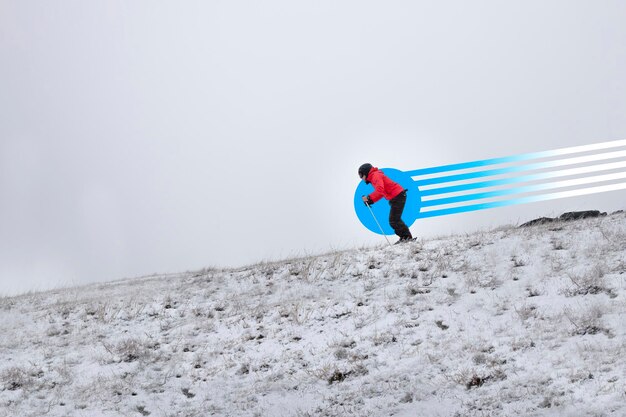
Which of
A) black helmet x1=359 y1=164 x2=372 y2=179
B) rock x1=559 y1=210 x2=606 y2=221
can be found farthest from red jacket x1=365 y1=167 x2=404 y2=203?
rock x1=559 y1=210 x2=606 y2=221

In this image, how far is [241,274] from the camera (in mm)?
14008

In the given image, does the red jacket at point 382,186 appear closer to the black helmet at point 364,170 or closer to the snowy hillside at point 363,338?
the black helmet at point 364,170

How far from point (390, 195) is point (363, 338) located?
6.93 m

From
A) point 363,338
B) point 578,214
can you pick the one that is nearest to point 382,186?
point 578,214

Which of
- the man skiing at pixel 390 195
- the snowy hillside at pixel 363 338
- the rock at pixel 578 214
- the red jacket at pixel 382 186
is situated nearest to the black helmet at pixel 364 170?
the man skiing at pixel 390 195

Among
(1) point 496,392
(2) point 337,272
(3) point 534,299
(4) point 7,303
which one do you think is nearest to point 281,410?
(1) point 496,392

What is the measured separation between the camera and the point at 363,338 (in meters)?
9.45

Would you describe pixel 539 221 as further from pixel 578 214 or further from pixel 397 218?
pixel 397 218

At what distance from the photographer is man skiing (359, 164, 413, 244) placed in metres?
15.8

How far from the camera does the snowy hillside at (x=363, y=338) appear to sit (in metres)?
7.62

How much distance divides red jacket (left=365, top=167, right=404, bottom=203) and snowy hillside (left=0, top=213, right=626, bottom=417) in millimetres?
2227

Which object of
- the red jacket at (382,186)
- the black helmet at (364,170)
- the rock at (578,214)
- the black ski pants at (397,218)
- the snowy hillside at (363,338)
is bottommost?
the snowy hillside at (363,338)

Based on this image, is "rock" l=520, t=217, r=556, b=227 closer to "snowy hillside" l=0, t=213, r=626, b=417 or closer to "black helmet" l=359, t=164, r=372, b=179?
"snowy hillside" l=0, t=213, r=626, b=417

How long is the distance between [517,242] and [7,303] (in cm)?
1109
